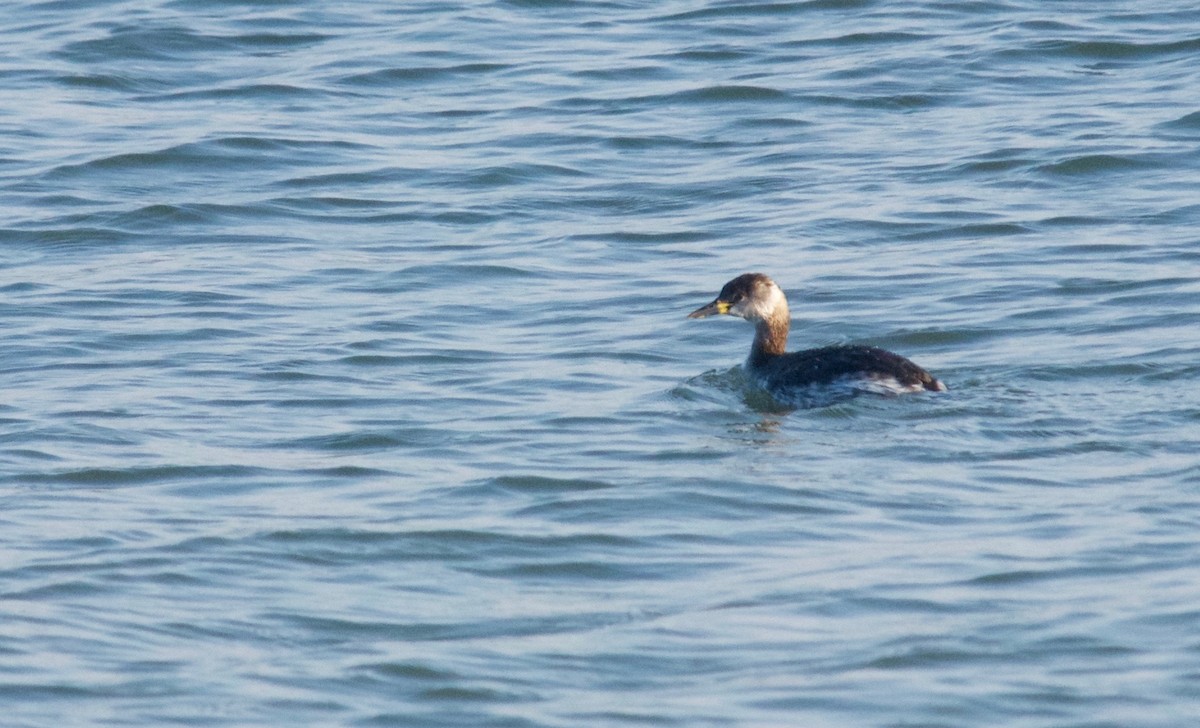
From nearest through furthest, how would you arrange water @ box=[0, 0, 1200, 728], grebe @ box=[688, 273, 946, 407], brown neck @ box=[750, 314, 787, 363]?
water @ box=[0, 0, 1200, 728], grebe @ box=[688, 273, 946, 407], brown neck @ box=[750, 314, 787, 363]

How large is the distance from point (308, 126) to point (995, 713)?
483 inches

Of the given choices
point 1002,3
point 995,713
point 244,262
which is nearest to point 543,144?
point 244,262

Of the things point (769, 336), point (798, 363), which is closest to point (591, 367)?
point (769, 336)

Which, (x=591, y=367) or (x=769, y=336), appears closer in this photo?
(x=591, y=367)

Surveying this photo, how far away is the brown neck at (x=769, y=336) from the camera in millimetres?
11469

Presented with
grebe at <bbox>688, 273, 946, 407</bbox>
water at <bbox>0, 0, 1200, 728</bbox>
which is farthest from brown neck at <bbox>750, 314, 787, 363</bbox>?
water at <bbox>0, 0, 1200, 728</bbox>

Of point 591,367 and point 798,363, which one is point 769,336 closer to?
point 798,363

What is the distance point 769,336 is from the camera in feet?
37.9

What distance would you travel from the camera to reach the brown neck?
37.6 feet

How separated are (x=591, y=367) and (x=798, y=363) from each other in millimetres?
1140

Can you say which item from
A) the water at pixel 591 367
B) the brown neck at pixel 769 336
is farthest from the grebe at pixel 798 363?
the water at pixel 591 367

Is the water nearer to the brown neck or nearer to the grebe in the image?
the grebe

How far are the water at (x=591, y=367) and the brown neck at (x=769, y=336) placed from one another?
0.36 metres

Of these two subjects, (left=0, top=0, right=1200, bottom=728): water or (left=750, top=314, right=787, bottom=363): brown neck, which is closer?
(left=0, top=0, right=1200, bottom=728): water
